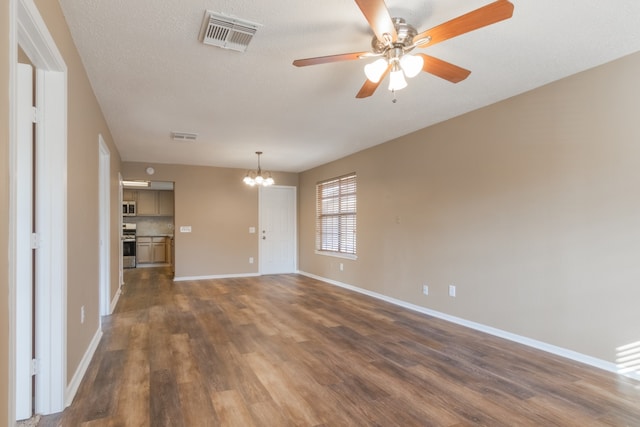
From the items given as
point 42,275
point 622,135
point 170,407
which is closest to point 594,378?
point 622,135

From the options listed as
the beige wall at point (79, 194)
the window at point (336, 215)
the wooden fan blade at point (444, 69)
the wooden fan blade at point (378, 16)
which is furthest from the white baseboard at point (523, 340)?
the beige wall at point (79, 194)

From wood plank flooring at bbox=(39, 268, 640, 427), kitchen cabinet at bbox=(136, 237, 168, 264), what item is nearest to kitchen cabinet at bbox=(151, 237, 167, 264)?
kitchen cabinet at bbox=(136, 237, 168, 264)

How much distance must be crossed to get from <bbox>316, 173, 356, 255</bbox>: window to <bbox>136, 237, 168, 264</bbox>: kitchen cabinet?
16.7ft

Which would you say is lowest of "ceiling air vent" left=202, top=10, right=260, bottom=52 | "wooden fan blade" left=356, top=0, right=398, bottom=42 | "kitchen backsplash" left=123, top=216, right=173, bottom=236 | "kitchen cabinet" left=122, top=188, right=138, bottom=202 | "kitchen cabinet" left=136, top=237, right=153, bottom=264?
"kitchen cabinet" left=136, top=237, right=153, bottom=264

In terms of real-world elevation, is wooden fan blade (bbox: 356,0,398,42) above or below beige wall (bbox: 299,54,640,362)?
above

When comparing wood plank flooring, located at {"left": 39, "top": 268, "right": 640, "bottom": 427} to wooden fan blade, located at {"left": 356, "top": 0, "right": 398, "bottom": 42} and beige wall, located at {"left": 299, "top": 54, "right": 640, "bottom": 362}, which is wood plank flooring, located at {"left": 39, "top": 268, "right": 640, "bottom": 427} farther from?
wooden fan blade, located at {"left": 356, "top": 0, "right": 398, "bottom": 42}

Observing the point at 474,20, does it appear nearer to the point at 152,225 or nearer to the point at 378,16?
the point at 378,16

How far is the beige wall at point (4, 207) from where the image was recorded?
3.91 ft

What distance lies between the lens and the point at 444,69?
2.27m

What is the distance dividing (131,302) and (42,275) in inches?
138

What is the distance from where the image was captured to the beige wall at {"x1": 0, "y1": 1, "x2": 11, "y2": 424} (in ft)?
3.91

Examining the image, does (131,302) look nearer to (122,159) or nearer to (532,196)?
(122,159)

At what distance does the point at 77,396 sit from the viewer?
2357 millimetres

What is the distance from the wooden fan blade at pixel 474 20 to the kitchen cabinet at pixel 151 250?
378 inches
